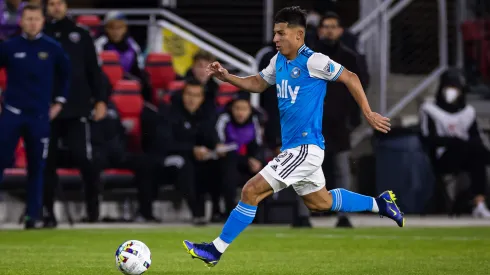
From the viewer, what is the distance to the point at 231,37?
2272 centimetres

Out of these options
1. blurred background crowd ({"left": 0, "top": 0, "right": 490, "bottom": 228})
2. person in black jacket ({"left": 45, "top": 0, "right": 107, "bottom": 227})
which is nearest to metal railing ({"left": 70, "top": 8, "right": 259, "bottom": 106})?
blurred background crowd ({"left": 0, "top": 0, "right": 490, "bottom": 228})

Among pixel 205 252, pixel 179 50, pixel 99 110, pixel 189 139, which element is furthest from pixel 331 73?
pixel 179 50

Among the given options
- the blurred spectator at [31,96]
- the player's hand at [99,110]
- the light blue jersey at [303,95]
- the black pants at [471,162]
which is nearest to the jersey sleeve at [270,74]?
the light blue jersey at [303,95]

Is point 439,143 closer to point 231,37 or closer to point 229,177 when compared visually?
point 229,177

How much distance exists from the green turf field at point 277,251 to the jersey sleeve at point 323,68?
1.54 meters

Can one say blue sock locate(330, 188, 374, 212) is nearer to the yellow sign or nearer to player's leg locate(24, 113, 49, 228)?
player's leg locate(24, 113, 49, 228)

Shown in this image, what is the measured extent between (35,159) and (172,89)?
386cm

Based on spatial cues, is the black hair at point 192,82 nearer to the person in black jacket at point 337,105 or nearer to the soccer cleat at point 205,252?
the person in black jacket at point 337,105

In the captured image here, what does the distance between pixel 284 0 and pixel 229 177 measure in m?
7.22

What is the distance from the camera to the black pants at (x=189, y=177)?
16.1 meters

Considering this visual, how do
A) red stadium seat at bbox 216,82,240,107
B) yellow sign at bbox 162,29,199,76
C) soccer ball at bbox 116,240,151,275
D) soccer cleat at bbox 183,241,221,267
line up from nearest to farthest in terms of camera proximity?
soccer ball at bbox 116,240,151,275, soccer cleat at bbox 183,241,221,267, red stadium seat at bbox 216,82,240,107, yellow sign at bbox 162,29,199,76

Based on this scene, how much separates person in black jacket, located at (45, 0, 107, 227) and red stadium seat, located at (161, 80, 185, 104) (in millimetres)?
1867

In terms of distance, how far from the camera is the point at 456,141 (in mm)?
17984

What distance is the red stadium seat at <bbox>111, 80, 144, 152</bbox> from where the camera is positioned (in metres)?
17.4
